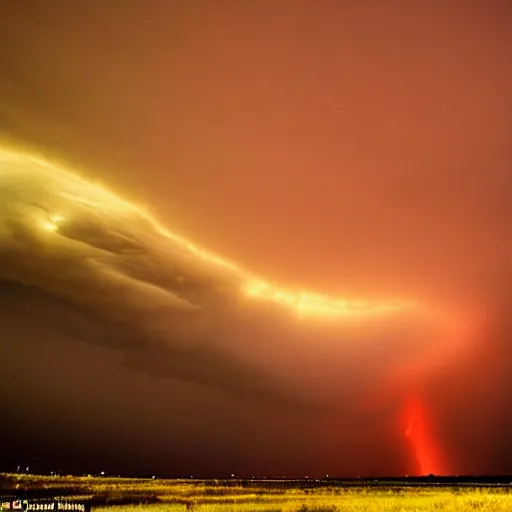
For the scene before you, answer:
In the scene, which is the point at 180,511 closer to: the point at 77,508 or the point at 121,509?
the point at 121,509

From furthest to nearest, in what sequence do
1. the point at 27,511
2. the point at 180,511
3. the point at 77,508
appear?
1. the point at 180,511
2. the point at 77,508
3. the point at 27,511

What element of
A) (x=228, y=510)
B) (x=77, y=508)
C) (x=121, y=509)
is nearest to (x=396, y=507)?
(x=228, y=510)

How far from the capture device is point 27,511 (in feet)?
79.4

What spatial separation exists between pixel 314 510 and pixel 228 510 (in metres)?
6.81

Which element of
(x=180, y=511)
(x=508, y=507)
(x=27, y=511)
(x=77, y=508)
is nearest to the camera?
(x=27, y=511)

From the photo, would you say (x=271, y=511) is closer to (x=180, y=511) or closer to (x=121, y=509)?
(x=180, y=511)

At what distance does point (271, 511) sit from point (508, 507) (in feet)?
51.3

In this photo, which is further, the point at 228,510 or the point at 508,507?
the point at 228,510

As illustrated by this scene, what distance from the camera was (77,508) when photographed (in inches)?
1033

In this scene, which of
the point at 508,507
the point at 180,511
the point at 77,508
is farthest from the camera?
the point at 180,511

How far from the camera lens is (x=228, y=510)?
4197 centimetres

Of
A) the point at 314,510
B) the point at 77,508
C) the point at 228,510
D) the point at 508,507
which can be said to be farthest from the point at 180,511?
the point at 508,507

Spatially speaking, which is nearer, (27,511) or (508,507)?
(27,511)

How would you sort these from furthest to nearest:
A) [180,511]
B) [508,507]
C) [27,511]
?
[180,511]
[508,507]
[27,511]
